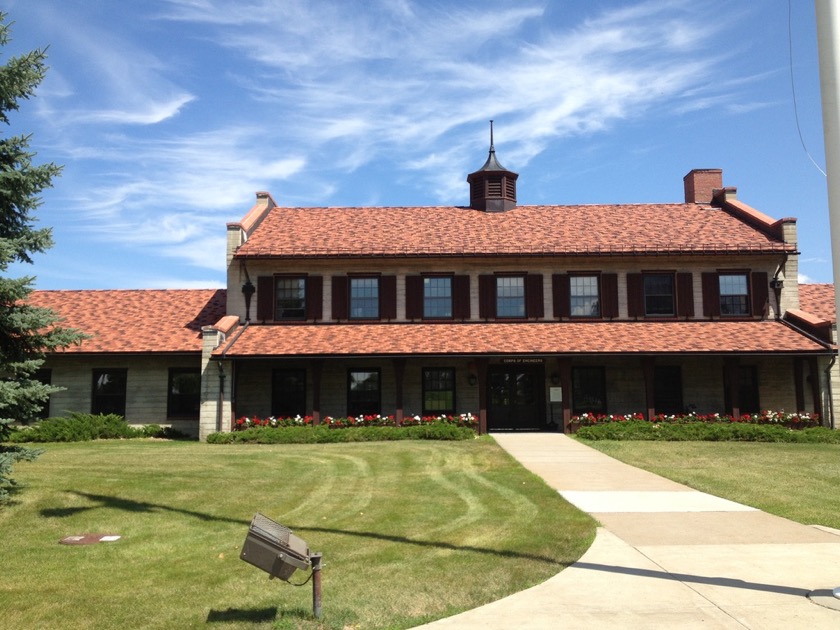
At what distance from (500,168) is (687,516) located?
21702mm

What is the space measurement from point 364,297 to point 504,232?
611 cm

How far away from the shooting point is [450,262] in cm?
2556

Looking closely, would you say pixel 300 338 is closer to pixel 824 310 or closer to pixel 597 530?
pixel 597 530

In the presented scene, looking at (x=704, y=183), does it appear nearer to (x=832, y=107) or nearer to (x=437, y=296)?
(x=437, y=296)

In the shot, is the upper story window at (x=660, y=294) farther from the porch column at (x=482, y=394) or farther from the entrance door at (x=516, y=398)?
the porch column at (x=482, y=394)

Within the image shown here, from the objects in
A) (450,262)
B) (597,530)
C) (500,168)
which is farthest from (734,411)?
(597,530)

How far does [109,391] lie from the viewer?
81.6 feet

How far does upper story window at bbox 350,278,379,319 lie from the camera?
25703 millimetres

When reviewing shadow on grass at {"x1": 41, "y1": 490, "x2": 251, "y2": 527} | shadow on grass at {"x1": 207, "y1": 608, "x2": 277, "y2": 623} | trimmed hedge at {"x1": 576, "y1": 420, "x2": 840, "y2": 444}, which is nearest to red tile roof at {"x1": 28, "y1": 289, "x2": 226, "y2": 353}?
shadow on grass at {"x1": 41, "y1": 490, "x2": 251, "y2": 527}

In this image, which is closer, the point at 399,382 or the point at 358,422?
the point at 399,382

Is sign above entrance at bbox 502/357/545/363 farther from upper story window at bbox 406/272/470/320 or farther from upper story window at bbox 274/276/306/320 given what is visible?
upper story window at bbox 274/276/306/320

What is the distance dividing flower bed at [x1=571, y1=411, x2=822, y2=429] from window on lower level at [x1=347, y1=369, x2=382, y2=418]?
6960 millimetres

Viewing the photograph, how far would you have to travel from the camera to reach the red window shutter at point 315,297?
25.5 metres

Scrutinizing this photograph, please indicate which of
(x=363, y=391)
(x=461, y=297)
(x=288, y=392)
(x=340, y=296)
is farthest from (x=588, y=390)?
(x=288, y=392)
